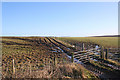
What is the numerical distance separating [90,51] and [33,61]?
4681 mm

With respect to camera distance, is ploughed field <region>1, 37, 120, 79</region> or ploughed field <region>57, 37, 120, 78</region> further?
ploughed field <region>57, 37, 120, 78</region>

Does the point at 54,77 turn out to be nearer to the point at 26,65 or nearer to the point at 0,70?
the point at 26,65

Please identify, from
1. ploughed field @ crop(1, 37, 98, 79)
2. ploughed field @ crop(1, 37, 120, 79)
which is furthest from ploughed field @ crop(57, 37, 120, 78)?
ploughed field @ crop(1, 37, 98, 79)

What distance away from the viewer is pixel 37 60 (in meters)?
4.22

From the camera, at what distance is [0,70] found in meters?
3.50

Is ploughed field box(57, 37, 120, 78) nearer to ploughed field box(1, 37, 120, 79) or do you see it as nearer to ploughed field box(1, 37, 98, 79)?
ploughed field box(1, 37, 120, 79)

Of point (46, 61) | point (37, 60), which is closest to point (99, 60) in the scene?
point (46, 61)

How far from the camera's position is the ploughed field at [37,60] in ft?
11.4

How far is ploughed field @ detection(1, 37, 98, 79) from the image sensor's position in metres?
3.48

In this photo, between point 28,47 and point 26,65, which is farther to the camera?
point 28,47

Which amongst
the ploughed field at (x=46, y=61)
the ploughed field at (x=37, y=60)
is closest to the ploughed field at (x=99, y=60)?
the ploughed field at (x=46, y=61)

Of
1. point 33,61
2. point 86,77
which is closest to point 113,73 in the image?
point 86,77

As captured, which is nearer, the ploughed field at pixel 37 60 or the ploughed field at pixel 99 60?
the ploughed field at pixel 37 60

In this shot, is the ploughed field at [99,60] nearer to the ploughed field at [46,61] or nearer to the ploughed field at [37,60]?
the ploughed field at [46,61]
